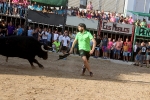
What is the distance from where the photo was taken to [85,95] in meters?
8.30

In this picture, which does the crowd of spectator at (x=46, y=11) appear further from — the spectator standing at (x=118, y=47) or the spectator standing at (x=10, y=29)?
the spectator standing at (x=10, y=29)

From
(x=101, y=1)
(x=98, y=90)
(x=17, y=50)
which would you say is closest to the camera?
(x=98, y=90)

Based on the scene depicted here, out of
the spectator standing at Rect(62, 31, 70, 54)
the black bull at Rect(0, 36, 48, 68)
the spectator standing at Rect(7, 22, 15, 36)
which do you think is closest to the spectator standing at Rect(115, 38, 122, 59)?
the spectator standing at Rect(62, 31, 70, 54)

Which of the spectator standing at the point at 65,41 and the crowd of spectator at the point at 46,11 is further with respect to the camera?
the crowd of spectator at the point at 46,11

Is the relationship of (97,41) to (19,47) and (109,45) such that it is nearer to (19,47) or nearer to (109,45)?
(109,45)

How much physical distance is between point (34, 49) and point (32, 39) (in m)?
0.38

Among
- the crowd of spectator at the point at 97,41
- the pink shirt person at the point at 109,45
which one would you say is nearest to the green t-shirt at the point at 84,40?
the crowd of spectator at the point at 97,41

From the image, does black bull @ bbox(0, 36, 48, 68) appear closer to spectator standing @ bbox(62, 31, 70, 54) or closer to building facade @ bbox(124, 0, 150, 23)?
spectator standing @ bbox(62, 31, 70, 54)

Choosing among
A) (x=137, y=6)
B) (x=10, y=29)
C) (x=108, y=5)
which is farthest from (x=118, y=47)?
(x=137, y=6)

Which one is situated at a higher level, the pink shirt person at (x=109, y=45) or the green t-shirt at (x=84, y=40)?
the green t-shirt at (x=84, y=40)

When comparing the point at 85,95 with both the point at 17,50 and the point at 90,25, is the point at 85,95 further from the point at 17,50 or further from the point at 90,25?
the point at 90,25

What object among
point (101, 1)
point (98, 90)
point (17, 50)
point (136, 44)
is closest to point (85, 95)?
point (98, 90)

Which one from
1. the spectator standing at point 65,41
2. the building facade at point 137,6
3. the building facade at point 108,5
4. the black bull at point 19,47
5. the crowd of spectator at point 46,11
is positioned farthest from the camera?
the building facade at point 108,5

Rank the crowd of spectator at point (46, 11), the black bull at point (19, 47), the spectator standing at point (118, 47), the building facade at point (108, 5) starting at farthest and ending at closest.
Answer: the building facade at point (108, 5), the crowd of spectator at point (46, 11), the spectator standing at point (118, 47), the black bull at point (19, 47)
